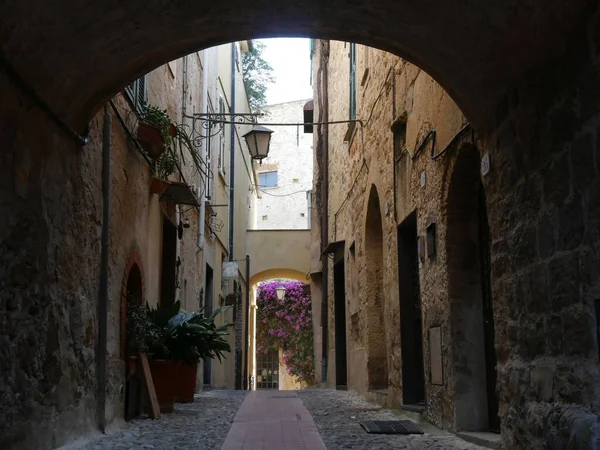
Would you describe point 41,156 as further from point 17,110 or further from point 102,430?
point 102,430

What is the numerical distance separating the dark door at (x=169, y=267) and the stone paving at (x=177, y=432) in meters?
1.57

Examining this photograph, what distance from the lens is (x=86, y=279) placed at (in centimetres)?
515

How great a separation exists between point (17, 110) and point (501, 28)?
2.49 metres

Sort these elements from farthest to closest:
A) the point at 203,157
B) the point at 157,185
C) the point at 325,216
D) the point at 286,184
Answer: the point at 286,184 → the point at 325,216 → the point at 203,157 → the point at 157,185

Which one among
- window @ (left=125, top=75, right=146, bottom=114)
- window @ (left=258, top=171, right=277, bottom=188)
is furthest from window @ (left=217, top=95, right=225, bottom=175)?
window @ (left=258, top=171, right=277, bottom=188)

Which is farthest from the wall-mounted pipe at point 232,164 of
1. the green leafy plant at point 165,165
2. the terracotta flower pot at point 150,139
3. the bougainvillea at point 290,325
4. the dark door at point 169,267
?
the terracotta flower pot at point 150,139

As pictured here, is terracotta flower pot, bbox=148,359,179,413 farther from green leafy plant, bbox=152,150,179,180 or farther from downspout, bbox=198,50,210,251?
downspout, bbox=198,50,210,251

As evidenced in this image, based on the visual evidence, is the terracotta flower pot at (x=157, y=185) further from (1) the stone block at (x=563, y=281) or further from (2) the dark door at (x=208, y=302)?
(2) the dark door at (x=208, y=302)

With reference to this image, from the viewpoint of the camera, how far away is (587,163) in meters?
3.04

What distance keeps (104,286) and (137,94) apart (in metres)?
2.22

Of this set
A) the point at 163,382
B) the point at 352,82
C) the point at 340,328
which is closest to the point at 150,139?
the point at 163,382

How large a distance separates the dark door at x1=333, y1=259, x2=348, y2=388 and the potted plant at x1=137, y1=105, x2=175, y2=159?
5751 millimetres

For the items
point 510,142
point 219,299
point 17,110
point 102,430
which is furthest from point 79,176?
point 219,299

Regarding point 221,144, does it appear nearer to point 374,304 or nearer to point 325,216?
point 325,216
